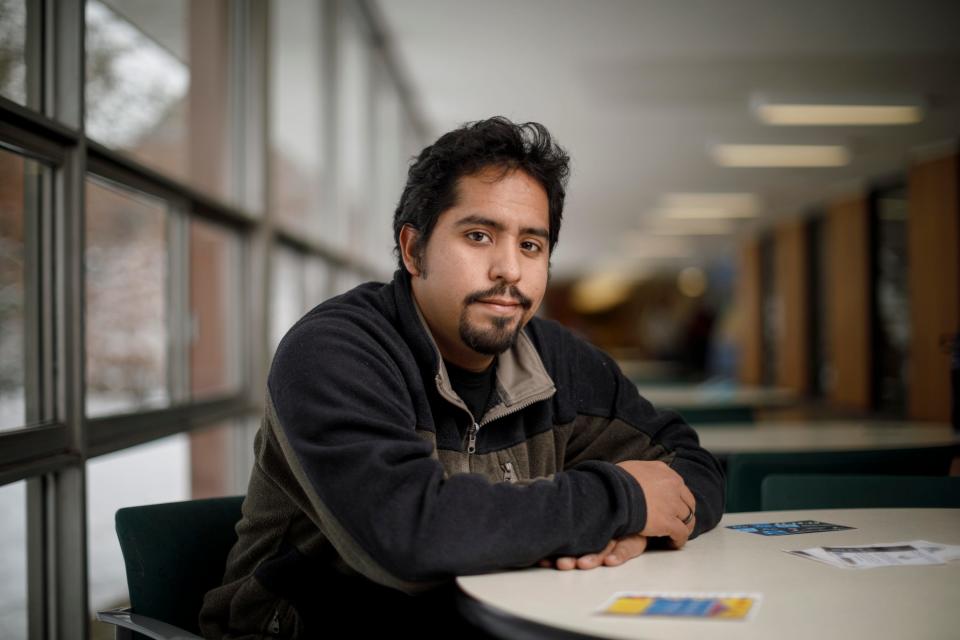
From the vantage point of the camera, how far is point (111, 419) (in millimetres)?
2557

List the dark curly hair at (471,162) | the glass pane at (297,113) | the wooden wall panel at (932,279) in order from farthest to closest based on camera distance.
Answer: the wooden wall panel at (932,279) < the glass pane at (297,113) < the dark curly hair at (471,162)

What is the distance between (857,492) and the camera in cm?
202

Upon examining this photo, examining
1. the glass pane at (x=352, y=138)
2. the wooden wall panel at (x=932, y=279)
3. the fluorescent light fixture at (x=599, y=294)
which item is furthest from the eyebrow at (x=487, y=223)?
the fluorescent light fixture at (x=599, y=294)

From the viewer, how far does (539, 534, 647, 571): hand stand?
1273mm

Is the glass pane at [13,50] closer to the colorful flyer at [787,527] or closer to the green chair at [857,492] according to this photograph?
the colorful flyer at [787,527]

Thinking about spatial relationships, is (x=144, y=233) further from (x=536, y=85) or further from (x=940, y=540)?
(x=536, y=85)

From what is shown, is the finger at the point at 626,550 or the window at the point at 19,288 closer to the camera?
the finger at the point at 626,550

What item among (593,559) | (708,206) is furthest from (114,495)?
(708,206)

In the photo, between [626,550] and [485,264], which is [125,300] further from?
[626,550]

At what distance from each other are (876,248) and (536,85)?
645 cm

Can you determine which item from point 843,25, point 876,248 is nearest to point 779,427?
point 843,25

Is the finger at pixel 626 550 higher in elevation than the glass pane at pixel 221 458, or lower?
higher

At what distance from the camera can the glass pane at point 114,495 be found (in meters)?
2.54

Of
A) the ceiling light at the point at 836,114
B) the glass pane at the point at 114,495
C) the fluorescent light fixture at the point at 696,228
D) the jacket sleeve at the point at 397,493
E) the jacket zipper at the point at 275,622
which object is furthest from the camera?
the fluorescent light fixture at the point at 696,228
